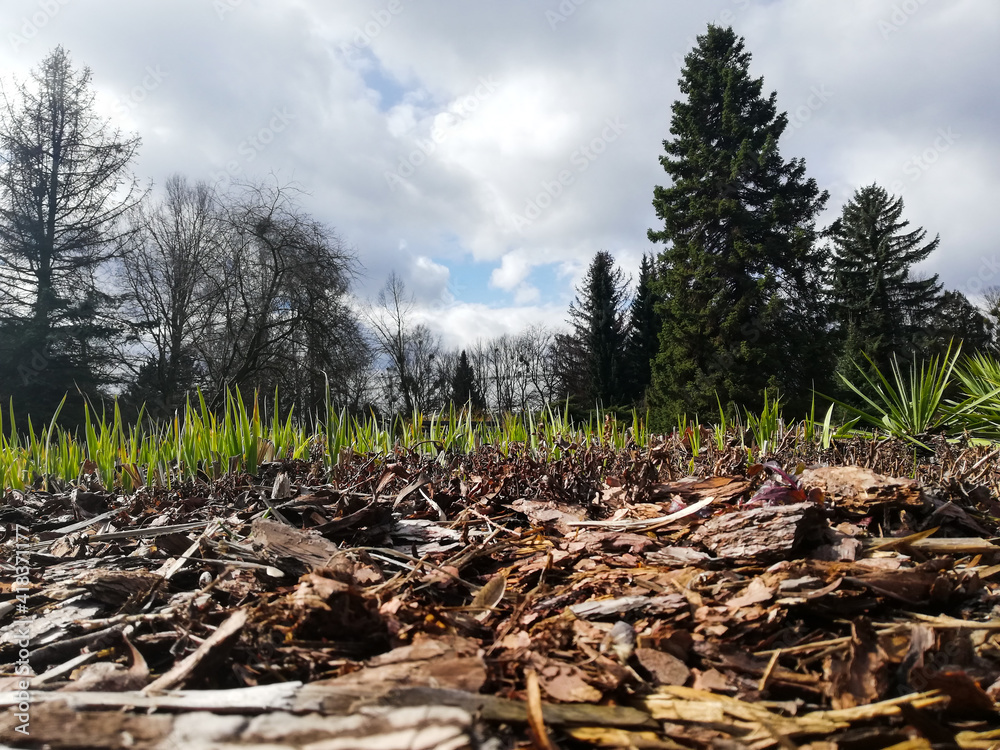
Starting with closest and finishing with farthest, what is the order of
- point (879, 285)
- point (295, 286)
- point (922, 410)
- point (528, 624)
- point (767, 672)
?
point (767, 672), point (528, 624), point (922, 410), point (295, 286), point (879, 285)

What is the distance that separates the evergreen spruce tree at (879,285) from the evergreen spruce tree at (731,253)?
633 centimetres

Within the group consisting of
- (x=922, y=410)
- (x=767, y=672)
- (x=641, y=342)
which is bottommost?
(x=767, y=672)

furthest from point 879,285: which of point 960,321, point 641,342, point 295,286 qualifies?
point 295,286

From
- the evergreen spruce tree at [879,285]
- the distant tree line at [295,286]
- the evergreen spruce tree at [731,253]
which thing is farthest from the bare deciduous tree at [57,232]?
the evergreen spruce tree at [879,285]

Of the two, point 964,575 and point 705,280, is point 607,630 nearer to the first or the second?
point 964,575

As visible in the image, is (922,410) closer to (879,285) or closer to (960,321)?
(879,285)

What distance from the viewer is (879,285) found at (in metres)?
30.9

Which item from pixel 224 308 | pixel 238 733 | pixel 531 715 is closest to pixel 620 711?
pixel 531 715

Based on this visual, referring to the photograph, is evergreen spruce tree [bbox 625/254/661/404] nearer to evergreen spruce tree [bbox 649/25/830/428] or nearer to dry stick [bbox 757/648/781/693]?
evergreen spruce tree [bbox 649/25/830/428]

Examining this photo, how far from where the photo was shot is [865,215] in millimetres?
34375

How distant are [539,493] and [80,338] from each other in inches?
895

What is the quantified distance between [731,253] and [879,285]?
13703 millimetres

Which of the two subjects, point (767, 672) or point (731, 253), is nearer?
point (767, 672)

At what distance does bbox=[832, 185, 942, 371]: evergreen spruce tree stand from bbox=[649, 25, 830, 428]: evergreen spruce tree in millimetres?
6334
